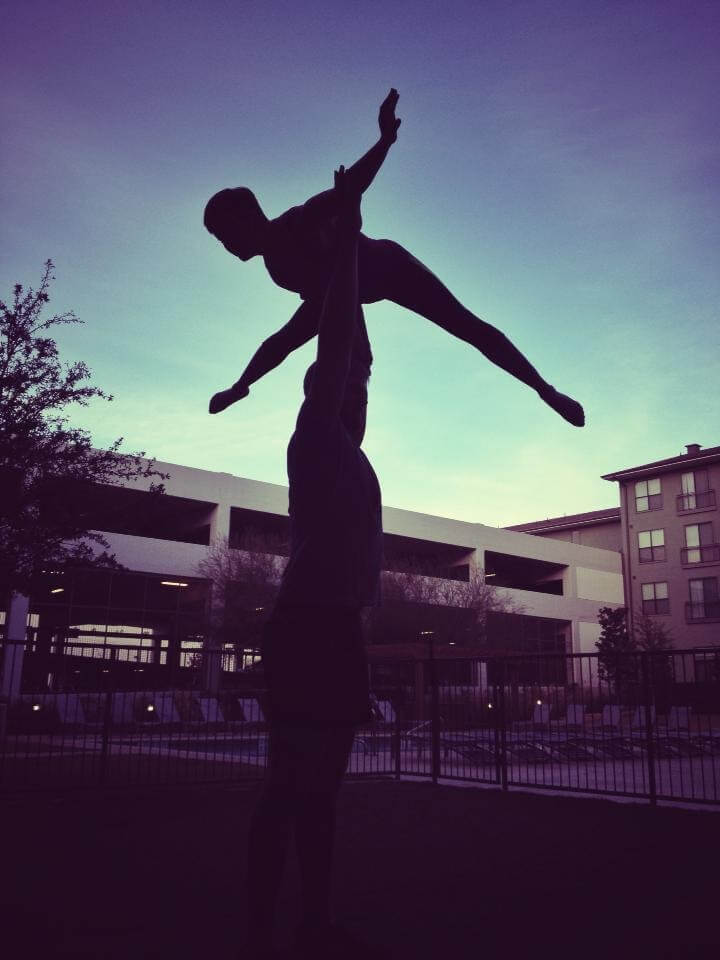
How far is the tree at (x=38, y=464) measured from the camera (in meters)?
12.3

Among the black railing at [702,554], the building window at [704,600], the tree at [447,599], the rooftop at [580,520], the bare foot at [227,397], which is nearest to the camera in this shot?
the bare foot at [227,397]

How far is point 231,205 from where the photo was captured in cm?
226

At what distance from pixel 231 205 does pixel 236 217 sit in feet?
0.13

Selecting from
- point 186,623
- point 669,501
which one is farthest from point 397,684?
point 669,501

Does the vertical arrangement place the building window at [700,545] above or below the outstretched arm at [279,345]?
above

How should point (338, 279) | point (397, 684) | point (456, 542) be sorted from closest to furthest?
point (338, 279) < point (397, 684) < point (456, 542)

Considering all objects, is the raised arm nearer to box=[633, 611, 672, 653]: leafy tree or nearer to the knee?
the knee

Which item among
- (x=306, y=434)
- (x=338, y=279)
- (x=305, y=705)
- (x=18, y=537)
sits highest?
(x=18, y=537)

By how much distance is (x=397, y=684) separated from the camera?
9945 millimetres

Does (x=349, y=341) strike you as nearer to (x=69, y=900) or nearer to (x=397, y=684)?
(x=69, y=900)

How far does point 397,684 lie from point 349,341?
8.50 meters

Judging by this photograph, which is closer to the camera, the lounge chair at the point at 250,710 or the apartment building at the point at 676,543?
the lounge chair at the point at 250,710

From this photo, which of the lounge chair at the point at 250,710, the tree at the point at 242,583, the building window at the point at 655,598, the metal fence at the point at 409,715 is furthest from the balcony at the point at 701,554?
the lounge chair at the point at 250,710

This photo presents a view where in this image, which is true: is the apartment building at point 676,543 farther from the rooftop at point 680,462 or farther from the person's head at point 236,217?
the person's head at point 236,217
